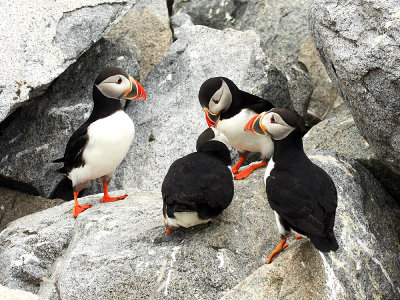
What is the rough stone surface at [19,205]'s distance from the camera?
7.18 meters

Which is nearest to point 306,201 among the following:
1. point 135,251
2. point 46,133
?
point 135,251

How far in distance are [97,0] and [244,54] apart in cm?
166

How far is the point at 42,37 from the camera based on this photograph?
723 centimetres

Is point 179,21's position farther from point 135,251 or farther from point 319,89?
point 135,251

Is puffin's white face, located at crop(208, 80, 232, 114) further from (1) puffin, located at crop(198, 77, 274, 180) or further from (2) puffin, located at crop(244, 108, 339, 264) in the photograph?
(2) puffin, located at crop(244, 108, 339, 264)

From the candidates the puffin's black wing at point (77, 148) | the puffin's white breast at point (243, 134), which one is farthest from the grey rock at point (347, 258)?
the puffin's black wing at point (77, 148)

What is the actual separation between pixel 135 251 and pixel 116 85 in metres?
1.69

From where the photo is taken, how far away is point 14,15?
7.33 metres

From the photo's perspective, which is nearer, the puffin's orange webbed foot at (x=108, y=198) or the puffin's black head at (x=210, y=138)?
the puffin's black head at (x=210, y=138)

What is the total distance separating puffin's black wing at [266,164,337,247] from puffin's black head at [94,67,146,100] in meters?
1.81

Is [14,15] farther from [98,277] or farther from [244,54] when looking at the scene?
[98,277]

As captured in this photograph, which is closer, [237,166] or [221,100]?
[221,100]

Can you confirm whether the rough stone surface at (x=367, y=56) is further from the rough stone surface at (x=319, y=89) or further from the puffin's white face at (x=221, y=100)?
the rough stone surface at (x=319, y=89)

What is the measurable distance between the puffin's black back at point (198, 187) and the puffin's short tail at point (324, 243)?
0.71 metres
